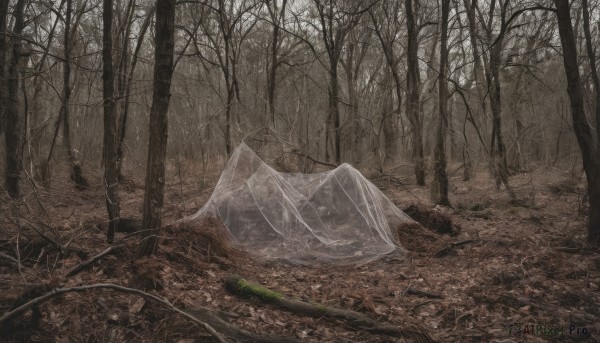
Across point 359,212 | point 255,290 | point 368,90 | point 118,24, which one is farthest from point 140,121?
point 255,290

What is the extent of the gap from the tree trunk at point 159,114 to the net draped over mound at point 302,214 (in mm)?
2025

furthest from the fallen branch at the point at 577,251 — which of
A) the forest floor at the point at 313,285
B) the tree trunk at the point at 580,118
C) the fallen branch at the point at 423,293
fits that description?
the fallen branch at the point at 423,293

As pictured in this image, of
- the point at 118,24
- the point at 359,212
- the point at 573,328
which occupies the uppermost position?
the point at 118,24

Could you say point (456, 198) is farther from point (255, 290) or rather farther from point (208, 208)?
point (255, 290)

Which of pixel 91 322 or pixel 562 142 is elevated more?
pixel 562 142

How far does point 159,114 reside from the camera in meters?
5.32

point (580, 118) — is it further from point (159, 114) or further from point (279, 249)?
point (159, 114)

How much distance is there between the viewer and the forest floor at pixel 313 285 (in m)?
4.28

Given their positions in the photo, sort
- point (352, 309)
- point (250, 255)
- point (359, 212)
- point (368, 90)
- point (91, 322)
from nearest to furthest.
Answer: point (91, 322) < point (352, 309) < point (250, 255) < point (359, 212) < point (368, 90)

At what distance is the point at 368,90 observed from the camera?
24844 mm

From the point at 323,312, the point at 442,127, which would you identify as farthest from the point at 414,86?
the point at 323,312

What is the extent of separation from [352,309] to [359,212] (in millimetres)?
2834

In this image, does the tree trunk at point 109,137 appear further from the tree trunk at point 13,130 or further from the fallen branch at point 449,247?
the fallen branch at point 449,247

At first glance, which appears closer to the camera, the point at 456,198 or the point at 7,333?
the point at 7,333
